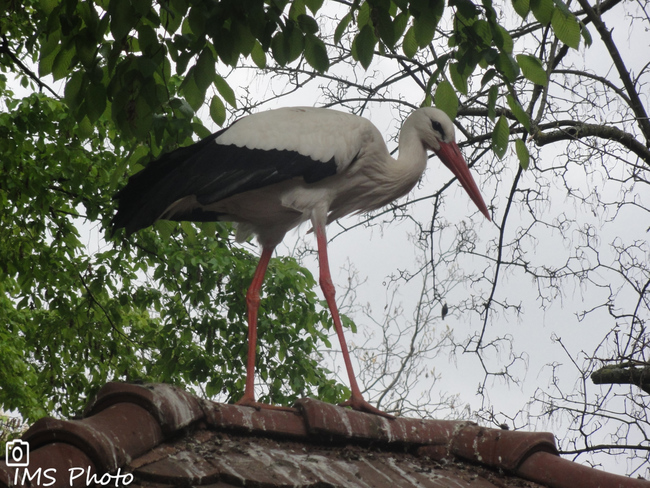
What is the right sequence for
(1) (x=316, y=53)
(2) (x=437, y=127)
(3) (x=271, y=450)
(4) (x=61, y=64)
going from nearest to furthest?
(3) (x=271, y=450) → (1) (x=316, y=53) → (4) (x=61, y=64) → (2) (x=437, y=127)

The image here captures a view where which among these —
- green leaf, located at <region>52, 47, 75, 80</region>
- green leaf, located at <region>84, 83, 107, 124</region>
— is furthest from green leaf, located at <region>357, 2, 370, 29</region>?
green leaf, located at <region>52, 47, 75, 80</region>

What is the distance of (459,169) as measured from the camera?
478 centimetres

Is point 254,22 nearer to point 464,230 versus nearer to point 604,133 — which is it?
point 464,230

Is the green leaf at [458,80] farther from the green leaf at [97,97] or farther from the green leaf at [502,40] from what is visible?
the green leaf at [97,97]

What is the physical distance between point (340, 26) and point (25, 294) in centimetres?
474

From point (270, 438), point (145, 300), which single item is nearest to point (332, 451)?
point (270, 438)

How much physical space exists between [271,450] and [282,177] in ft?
5.04

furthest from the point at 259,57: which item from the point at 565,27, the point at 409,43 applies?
the point at 565,27

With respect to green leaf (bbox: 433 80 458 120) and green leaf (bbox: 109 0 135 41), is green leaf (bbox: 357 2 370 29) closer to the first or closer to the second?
green leaf (bbox: 433 80 458 120)

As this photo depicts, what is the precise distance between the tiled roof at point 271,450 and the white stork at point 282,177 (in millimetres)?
406

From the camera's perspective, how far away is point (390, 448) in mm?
3365

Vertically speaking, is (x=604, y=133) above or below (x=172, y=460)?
above

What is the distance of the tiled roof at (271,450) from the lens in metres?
2.26

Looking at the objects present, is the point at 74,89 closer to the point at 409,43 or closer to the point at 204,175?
the point at 204,175
